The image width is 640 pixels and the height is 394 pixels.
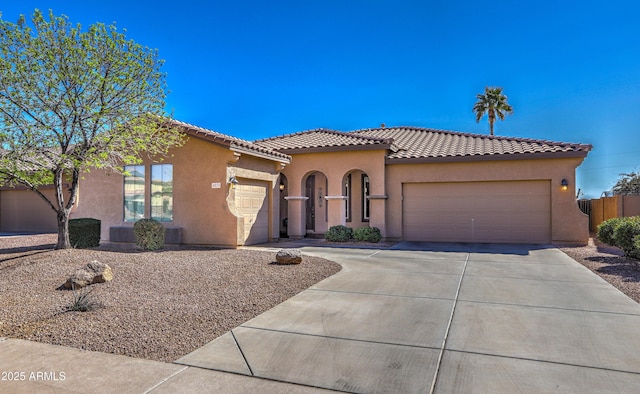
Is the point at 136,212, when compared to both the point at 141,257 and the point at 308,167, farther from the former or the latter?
the point at 308,167

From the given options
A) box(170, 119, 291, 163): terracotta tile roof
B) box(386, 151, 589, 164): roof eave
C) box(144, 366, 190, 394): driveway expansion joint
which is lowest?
box(144, 366, 190, 394): driveway expansion joint

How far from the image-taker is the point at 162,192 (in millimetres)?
13477

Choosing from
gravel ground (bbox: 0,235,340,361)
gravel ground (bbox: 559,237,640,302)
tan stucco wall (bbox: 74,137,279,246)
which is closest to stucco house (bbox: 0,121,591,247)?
tan stucco wall (bbox: 74,137,279,246)

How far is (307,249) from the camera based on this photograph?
41.6ft

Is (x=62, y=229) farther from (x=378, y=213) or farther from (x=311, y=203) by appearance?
(x=378, y=213)

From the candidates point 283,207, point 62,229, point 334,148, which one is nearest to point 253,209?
point 283,207

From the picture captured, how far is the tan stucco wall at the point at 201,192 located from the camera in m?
12.7

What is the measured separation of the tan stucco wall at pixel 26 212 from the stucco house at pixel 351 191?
884 cm

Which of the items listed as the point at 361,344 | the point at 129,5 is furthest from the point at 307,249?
the point at 129,5

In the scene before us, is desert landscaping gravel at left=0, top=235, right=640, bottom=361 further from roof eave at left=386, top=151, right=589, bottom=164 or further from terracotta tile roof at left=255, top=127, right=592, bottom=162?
terracotta tile roof at left=255, top=127, right=592, bottom=162

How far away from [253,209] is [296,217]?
2591mm

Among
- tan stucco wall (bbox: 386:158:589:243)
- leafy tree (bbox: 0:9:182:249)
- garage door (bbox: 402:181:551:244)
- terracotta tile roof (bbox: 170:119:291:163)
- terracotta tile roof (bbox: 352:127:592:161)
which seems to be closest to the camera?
leafy tree (bbox: 0:9:182:249)

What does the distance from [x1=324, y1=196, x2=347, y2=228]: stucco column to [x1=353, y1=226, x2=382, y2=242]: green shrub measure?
1238mm

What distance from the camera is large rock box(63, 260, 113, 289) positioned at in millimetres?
6732
